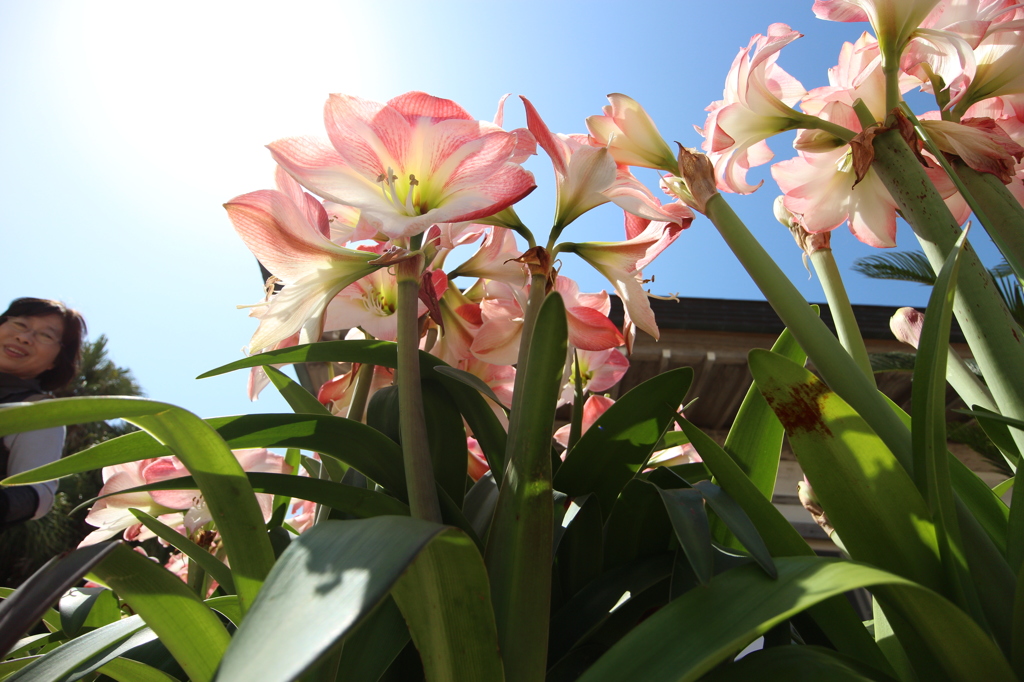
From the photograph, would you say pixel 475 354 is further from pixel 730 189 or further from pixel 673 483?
pixel 730 189

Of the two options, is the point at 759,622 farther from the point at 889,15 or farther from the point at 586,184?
the point at 889,15

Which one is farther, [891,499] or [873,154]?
[873,154]

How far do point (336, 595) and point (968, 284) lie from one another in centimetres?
48

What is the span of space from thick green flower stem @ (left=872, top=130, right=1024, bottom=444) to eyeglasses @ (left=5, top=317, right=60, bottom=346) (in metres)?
2.79

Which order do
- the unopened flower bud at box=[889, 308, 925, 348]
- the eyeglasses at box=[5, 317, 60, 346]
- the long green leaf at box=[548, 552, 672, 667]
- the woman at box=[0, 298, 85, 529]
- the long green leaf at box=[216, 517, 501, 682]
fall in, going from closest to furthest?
the long green leaf at box=[216, 517, 501, 682], the long green leaf at box=[548, 552, 672, 667], the unopened flower bud at box=[889, 308, 925, 348], the woman at box=[0, 298, 85, 529], the eyeglasses at box=[5, 317, 60, 346]

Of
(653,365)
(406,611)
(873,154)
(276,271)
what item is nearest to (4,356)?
(276,271)

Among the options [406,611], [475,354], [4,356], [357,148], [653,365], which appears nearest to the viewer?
[406,611]

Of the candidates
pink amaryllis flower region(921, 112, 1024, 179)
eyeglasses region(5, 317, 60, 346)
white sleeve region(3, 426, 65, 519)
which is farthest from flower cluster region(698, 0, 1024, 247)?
eyeglasses region(5, 317, 60, 346)

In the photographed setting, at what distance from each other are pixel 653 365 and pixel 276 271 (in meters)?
4.36

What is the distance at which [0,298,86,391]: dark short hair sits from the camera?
2328 millimetres

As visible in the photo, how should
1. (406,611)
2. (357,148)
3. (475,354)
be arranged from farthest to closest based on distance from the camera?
(475,354) → (357,148) → (406,611)

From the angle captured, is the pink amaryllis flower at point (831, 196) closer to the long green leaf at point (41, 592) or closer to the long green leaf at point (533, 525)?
the long green leaf at point (533, 525)

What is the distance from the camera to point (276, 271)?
0.47m

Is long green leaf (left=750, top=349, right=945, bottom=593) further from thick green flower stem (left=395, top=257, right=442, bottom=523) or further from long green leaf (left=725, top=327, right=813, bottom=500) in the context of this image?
thick green flower stem (left=395, top=257, right=442, bottom=523)
